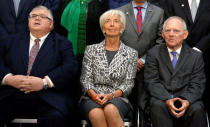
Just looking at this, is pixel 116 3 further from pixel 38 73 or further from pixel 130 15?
pixel 38 73

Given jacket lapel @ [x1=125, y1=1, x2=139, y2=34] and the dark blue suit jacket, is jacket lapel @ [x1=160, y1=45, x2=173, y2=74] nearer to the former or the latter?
jacket lapel @ [x1=125, y1=1, x2=139, y2=34]

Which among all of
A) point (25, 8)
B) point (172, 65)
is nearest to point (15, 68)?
point (25, 8)

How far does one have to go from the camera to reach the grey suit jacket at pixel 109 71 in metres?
3.98

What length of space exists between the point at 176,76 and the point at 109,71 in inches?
28.6

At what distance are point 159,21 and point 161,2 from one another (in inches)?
13.3

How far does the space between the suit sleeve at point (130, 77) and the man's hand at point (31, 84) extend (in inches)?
34.0

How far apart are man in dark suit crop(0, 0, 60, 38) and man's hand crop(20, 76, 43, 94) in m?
0.86

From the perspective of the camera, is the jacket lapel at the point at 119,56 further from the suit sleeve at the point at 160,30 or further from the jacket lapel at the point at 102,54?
the suit sleeve at the point at 160,30

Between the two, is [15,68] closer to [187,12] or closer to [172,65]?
[172,65]

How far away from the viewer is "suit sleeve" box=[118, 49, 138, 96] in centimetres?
394

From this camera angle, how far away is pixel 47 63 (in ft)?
12.8

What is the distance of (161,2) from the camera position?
4.64m

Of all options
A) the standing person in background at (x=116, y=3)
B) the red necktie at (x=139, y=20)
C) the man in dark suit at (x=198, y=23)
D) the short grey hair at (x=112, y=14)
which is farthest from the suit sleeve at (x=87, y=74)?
the man in dark suit at (x=198, y=23)

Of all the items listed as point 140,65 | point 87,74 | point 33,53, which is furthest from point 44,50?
point 140,65
